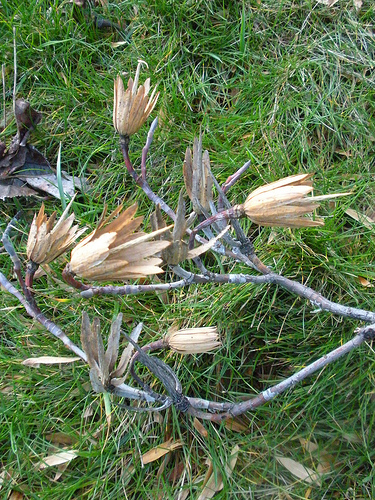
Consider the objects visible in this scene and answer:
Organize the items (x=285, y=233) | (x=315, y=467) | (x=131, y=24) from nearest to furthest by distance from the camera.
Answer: (x=315, y=467), (x=285, y=233), (x=131, y=24)

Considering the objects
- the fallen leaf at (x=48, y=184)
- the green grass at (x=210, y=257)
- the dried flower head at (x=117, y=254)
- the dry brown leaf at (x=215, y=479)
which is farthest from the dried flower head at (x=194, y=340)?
the fallen leaf at (x=48, y=184)

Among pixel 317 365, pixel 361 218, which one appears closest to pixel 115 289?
pixel 317 365

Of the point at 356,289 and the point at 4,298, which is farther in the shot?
the point at 4,298

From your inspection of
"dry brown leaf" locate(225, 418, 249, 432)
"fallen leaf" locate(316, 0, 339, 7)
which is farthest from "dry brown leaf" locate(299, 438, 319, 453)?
"fallen leaf" locate(316, 0, 339, 7)

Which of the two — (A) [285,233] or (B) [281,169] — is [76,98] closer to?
(B) [281,169]

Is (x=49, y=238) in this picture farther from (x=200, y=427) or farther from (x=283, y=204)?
(x=200, y=427)

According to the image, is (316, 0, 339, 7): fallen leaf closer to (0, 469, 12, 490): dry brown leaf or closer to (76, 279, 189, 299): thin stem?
(76, 279, 189, 299): thin stem

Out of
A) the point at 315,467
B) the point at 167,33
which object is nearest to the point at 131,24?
the point at 167,33
